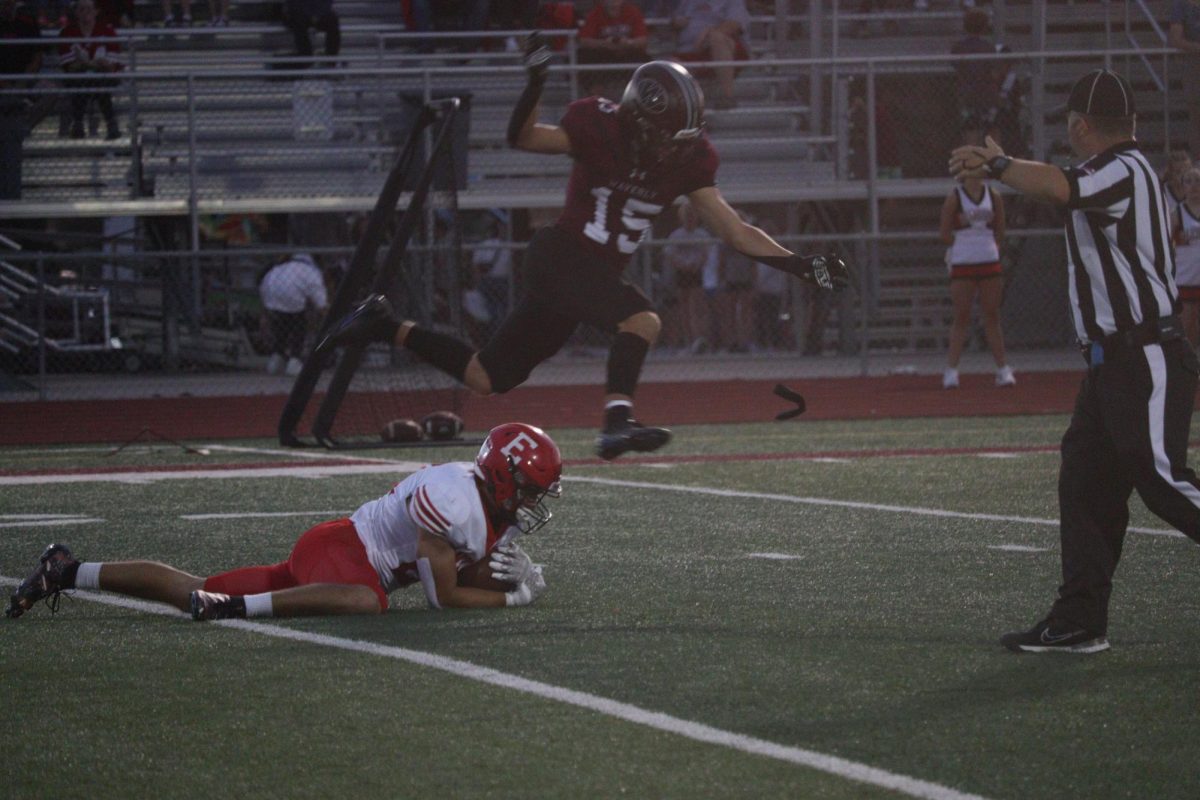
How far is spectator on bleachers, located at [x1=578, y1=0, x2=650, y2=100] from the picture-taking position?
18.7 metres

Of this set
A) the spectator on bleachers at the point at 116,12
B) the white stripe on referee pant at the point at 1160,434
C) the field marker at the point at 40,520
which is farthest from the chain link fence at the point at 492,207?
the white stripe on referee pant at the point at 1160,434

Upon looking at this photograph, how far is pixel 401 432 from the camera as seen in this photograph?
1234cm

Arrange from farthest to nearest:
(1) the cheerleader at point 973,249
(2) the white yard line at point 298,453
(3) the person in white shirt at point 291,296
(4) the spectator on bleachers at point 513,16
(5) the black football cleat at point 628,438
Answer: (4) the spectator on bleachers at point 513,16 < (3) the person in white shirt at point 291,296 < (1) the cheerleader at point 973,249 < (2) the white yard line at point 298,453 < (5) the black football cleat at point 628,438

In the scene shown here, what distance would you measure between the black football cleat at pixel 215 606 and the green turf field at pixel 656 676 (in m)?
0.13

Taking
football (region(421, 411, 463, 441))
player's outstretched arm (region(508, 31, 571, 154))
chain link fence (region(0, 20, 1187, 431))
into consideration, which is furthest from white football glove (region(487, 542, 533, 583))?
chain link fence (region(0, 20, 1187, 431))

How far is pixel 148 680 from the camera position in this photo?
529 cm

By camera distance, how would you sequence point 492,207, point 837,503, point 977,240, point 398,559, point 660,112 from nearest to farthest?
point 398,559 < point 660,112 < point 837,503 < point 977,240 < point 492,207

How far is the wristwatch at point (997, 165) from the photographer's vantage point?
5301 millimetres

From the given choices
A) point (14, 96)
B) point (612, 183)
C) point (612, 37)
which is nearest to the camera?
point (612, 183)

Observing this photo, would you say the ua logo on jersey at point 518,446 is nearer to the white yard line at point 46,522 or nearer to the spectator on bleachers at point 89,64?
the white yard line at point 46,522

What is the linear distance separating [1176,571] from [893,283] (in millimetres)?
13136

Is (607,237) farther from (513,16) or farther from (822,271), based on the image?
(513,16)

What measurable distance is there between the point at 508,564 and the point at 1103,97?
8.61ft

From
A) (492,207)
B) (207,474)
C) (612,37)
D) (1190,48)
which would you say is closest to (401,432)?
(207,474)
